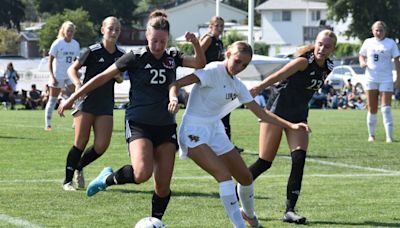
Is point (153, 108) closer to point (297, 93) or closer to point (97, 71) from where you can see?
point (297, 93)

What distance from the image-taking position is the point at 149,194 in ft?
37.7

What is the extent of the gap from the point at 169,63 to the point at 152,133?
25.4 inches

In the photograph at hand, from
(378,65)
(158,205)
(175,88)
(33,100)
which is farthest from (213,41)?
(33,100)

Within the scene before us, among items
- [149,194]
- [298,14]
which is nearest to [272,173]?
[149,194]

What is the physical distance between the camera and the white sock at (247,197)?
9297mm

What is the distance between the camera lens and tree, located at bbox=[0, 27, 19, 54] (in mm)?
93113

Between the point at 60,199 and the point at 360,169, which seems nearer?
the point at 60,199

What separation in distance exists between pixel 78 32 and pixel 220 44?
6620cm

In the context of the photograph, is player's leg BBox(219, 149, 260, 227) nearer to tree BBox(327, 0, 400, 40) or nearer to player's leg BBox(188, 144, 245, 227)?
player's leg BBox(188, 144, 245, 227)

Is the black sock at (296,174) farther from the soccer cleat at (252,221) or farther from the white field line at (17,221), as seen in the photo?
the white field line at (17,221)

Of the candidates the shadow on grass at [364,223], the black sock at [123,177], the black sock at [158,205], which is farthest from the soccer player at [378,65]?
the black sock at [158,205]

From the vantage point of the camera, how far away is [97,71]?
11.5 metres

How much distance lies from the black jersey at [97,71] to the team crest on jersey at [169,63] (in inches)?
101

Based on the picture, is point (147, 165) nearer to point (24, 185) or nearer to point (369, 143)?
point (24, 185)
